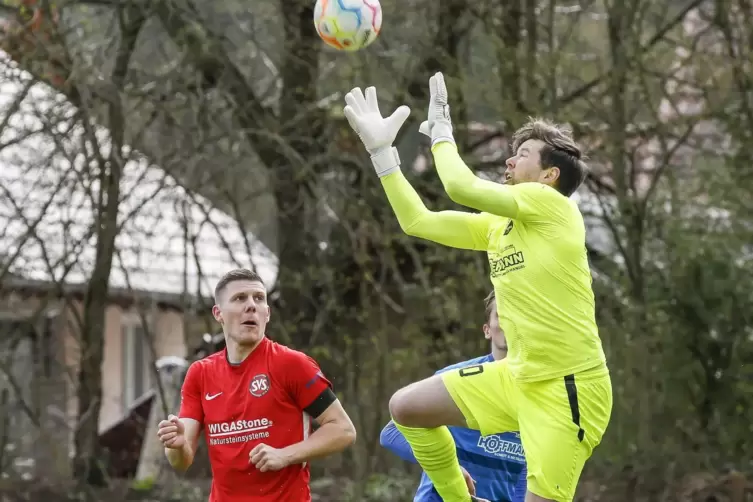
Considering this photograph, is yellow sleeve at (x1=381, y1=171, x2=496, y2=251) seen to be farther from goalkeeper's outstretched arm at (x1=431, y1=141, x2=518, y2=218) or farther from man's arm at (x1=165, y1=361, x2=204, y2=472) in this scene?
man's arm at (x1=165, y1=361, x2=204, y2=472)

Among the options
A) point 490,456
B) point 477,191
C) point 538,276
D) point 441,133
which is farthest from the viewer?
point 490,456

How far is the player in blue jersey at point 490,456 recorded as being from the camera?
5.66 metres

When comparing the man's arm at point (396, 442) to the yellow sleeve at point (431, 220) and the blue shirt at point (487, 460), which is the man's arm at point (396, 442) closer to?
the blue shirt at point (487, 460)

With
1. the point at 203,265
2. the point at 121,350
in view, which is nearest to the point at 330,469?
the point at 203,265

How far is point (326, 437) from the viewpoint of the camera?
4.97 metres

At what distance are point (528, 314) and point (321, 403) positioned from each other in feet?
3.12

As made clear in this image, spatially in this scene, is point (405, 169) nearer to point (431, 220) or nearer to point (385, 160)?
point (431, 220)

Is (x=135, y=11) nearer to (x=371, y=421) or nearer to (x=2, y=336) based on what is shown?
(x=2, y=336)

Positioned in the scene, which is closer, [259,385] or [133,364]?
[259,385]

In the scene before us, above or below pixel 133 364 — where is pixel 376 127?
below

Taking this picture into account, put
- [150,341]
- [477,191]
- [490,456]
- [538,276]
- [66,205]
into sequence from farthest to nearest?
[150,341] < [66,205] < [490,456] < [538,276] < [477,191]

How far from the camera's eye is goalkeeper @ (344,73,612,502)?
4.86 metres

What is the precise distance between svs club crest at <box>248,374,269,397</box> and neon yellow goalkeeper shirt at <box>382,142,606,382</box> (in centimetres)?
103

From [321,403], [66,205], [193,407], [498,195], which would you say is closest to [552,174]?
[498,195]
